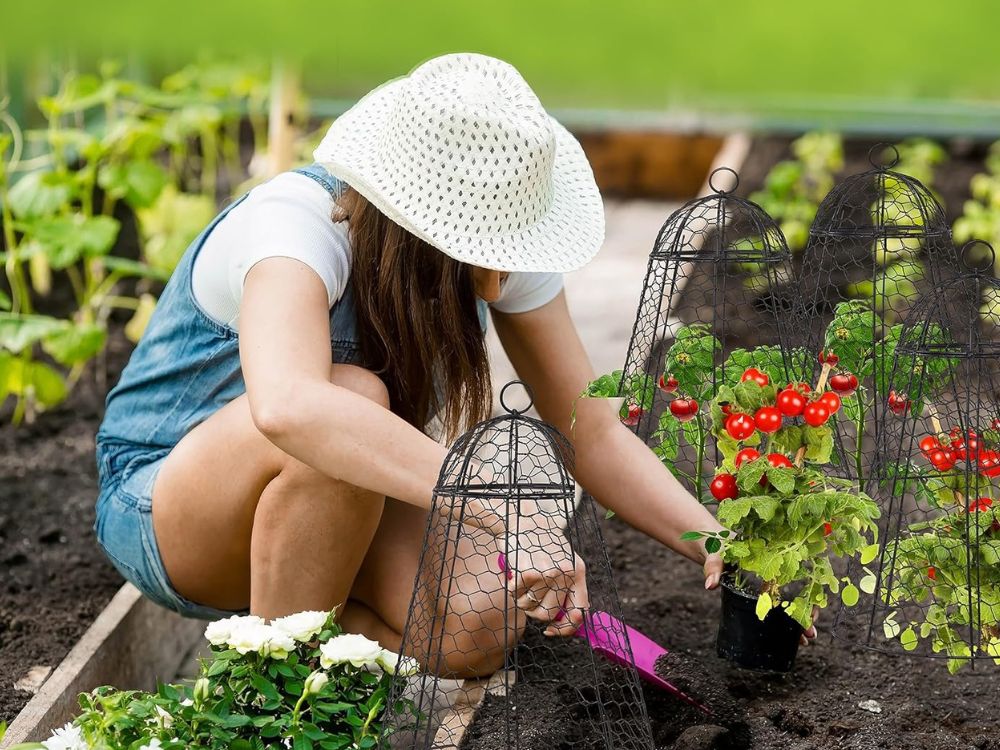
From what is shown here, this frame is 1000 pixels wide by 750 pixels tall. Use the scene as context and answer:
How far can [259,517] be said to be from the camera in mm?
1883

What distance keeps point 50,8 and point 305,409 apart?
3734 millimetres

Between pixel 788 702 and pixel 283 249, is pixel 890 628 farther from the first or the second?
pixel 283 249

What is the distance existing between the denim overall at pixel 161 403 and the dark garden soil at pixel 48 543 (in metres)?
0.26

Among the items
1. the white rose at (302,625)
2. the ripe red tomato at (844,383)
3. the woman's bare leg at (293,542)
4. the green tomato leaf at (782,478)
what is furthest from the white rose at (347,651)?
the ripe red tomato at (844,383)

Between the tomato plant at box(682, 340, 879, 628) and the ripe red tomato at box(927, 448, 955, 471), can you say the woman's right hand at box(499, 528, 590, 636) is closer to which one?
the tomato plant at box(682, 340, 879, 628)

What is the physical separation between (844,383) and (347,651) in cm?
87

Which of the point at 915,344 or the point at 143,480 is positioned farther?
the point at 143,480

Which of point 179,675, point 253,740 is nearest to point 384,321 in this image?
point 253,740

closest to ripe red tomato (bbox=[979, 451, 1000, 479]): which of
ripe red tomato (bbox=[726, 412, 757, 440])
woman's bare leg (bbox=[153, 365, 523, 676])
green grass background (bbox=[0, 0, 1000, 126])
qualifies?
ripe red tomato (bbox=[726, 412, 757, 440])

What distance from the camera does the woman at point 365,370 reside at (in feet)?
5.62

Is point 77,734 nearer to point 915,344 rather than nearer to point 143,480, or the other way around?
point 143,480

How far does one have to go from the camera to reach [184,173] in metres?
5.19

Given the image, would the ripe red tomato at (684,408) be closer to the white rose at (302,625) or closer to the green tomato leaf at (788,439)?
the green tomato leaf at (788,439)

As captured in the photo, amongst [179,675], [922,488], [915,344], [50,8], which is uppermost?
[50,8]
